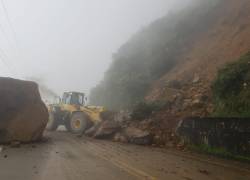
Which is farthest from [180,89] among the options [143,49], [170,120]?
[143,49]

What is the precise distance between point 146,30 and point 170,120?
23.4 m

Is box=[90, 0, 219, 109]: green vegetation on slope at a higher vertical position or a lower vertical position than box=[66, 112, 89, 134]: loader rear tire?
higher

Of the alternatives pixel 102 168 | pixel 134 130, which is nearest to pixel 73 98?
pixel 134 130

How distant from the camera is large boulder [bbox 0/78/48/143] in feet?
48.0

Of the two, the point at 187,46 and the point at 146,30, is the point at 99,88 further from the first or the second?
the point at 187,46

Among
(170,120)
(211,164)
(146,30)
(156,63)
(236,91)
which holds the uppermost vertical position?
(146,30)

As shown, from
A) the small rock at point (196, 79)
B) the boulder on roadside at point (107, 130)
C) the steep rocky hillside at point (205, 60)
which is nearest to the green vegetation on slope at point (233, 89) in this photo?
the steep rocky hillside at point (205, 60)

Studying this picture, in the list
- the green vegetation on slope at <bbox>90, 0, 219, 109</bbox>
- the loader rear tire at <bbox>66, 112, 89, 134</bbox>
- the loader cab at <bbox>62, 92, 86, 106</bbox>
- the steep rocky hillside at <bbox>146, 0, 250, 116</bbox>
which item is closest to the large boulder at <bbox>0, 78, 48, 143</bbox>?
the loader rear tire at <bbox>66, 112, 89, 134</bbox>

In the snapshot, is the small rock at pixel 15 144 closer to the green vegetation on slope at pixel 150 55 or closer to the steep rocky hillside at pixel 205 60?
the steep rocky hillside at pixel 205 60

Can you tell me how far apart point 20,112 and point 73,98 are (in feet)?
29.2

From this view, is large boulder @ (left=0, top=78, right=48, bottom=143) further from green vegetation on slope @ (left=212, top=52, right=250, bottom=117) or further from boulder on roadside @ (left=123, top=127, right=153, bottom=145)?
green vegetation on slope @ (left=212, top=52, right=250, bottom=117)

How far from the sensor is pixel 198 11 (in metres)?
34.5

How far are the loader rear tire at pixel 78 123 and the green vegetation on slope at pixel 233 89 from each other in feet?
27.3

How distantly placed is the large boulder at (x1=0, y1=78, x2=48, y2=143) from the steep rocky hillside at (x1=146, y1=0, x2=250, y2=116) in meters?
7.34
